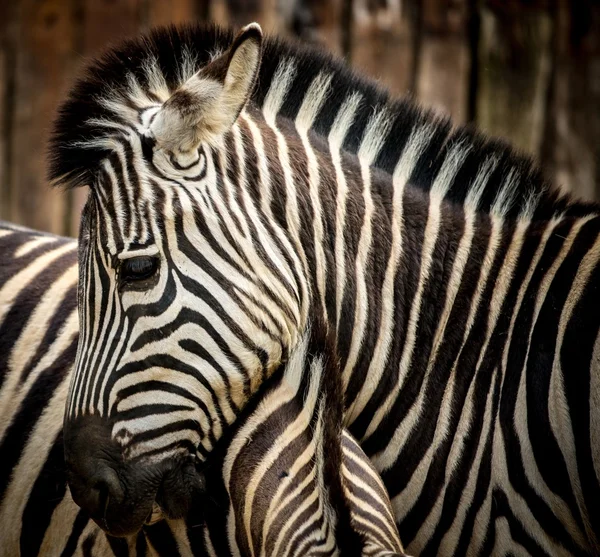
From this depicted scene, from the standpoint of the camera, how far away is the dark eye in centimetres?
282

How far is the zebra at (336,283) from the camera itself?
2838 millimetres

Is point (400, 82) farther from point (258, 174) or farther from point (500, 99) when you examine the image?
point (258, 174)

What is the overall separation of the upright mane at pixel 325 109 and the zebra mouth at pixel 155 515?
3.88 feet

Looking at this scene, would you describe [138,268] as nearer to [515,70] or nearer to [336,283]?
[336,283]

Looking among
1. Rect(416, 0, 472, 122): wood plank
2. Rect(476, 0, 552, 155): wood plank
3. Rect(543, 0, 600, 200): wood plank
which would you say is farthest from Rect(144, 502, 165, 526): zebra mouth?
Rect(543, 0, 600, 200): wood plank

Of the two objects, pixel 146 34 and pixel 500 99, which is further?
pixel 500 99

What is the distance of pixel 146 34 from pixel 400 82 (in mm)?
3941

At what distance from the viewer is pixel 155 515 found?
9.71 feet

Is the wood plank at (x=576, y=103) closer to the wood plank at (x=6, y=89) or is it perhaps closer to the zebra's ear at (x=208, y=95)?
the wood plank at (x=6, y=89)

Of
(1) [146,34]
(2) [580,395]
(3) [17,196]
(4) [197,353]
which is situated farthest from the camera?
(3) [17,196]

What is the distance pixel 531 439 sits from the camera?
3.07 metres

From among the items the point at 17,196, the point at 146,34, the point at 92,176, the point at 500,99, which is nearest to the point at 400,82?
the point at 500,99

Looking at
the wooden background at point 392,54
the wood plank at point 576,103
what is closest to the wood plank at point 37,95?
the wooden background at point 392,54

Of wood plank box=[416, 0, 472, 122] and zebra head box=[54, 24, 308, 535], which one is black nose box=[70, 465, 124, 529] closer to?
zebra head box=[54, 24, 308, 535]
